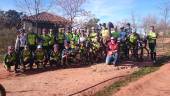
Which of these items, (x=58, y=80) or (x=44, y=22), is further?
(x=44, y=22)

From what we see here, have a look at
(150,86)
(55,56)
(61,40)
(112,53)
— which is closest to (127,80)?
(150,86)

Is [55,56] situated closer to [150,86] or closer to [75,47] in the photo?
[75,47]

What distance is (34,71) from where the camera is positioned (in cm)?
1502

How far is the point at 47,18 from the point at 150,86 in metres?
25.0

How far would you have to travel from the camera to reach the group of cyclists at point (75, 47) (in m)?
15.1

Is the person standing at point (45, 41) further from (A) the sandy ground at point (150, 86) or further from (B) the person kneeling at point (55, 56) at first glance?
(A) the sandy ground at point (150, 86)

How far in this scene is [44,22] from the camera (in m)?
34.6

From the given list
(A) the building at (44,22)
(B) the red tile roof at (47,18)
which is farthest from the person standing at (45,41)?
(B) the red tile roof at (47,18)

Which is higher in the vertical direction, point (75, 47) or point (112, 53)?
point (75, 47)

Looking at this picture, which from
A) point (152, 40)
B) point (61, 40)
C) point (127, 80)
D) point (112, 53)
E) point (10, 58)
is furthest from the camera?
point (152, 40)

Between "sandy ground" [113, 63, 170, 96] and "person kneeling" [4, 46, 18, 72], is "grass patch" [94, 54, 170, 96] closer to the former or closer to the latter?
"sandy ground" [113, 63, 170, 96]

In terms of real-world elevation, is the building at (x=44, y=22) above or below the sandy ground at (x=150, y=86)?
above

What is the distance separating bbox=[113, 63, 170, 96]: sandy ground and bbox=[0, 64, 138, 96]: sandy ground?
1.14 metres

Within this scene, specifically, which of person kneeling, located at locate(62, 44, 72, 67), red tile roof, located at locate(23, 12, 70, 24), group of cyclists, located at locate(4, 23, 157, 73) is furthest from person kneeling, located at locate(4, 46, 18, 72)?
red tile roof, located at locate(23, 12, 70, 24)
